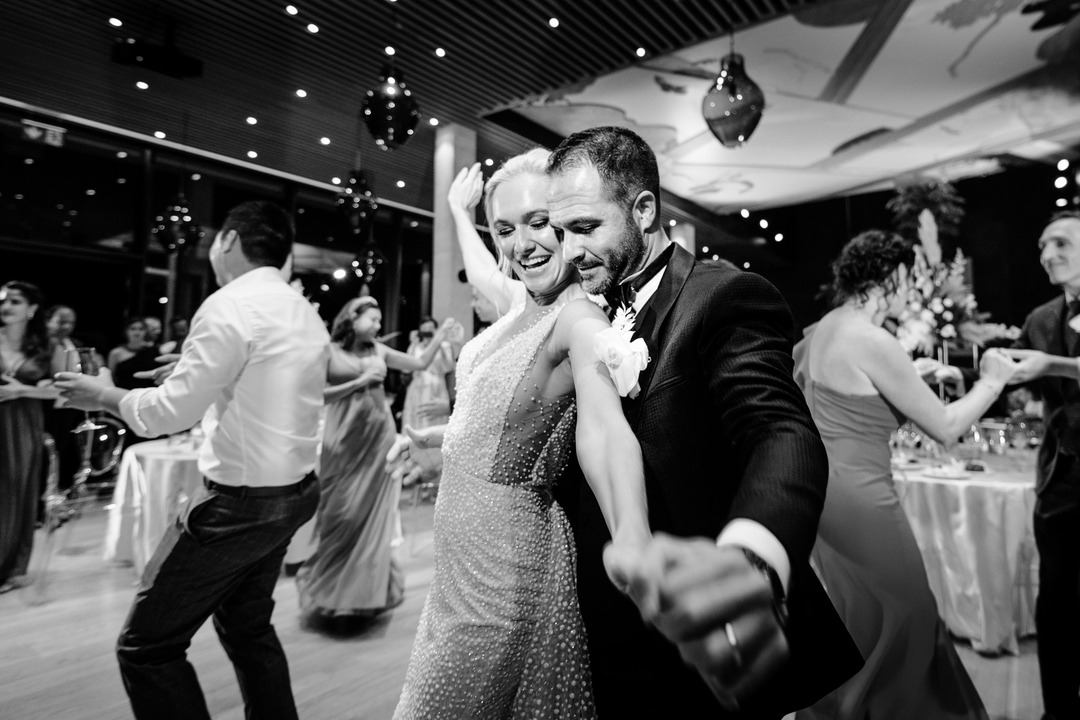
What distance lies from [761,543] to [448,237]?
251 inches

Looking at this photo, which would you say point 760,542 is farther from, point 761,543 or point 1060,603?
point 1060,603

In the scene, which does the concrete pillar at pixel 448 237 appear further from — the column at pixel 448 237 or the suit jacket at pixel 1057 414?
the suit jacket at pixel 1057 414

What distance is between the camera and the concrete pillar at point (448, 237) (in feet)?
22.0

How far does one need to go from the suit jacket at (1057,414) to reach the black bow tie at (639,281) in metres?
2.12

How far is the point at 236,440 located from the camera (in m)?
1.82

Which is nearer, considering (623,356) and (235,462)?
(623,356)

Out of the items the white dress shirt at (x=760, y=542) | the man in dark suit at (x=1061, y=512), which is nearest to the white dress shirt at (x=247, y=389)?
the white dress shirt at (x=760, y=542)

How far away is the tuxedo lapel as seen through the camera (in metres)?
0.88

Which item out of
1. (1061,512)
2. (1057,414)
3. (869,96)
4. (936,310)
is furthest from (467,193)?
(869,96)

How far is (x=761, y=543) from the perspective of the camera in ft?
1.93

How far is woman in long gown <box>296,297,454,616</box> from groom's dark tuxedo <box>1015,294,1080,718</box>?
2.88m

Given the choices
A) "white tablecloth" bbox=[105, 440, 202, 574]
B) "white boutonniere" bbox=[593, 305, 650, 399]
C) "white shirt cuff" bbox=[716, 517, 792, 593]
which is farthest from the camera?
"white tablecloth" bbox=[105, 440, 202, 574]

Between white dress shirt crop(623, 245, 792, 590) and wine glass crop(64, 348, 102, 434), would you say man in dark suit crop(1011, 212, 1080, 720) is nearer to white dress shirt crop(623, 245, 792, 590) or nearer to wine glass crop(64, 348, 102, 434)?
white dress shirt crop(623, 245, 792, 590)

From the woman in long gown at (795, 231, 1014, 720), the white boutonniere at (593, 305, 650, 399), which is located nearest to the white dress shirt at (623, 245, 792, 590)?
the white boutonniere at (593, 305, 650, 399)
